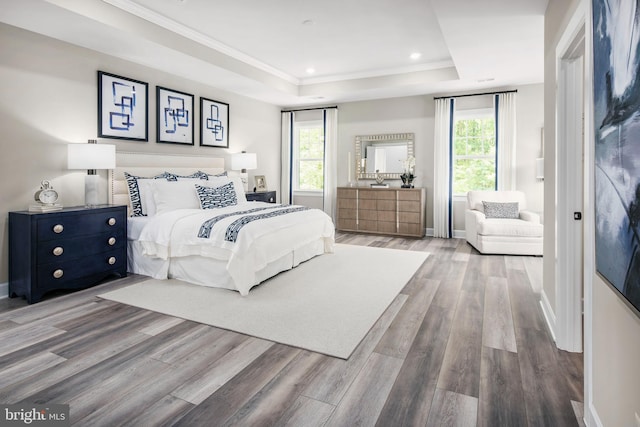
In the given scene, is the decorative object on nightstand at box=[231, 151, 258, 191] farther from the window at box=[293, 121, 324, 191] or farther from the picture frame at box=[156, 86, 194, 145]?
the window at box=[293, 121, 324, 191]

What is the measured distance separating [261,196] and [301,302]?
11.0 feet

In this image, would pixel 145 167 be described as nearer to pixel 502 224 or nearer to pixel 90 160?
pixel 90 160

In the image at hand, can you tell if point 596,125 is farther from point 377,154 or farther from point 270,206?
point 377,154

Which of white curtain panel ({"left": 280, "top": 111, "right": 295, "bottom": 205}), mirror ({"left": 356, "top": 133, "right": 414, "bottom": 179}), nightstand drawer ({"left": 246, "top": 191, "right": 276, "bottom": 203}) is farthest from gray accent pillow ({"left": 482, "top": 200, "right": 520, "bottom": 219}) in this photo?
white curtain panel ({"left": 280, "top": 111, "right": 295, "bottom": 205})

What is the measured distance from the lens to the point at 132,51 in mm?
4184

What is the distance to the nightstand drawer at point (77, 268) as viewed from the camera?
3277 millimetres

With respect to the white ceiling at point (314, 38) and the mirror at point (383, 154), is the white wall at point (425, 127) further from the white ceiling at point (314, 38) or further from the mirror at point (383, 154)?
the white ceiling at point (314, 38)

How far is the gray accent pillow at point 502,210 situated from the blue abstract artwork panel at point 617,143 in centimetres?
438

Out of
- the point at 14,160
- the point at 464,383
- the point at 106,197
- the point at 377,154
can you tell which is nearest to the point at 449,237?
the point at 377,154

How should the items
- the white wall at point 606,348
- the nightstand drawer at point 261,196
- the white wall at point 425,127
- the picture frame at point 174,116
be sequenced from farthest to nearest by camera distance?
1. the nightstand drawer at point 261,196
2. the white wall at point 425,127
3. the picture frame at point 174,116
4. the white wall at point 606,348

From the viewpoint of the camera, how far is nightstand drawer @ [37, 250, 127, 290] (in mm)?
3277

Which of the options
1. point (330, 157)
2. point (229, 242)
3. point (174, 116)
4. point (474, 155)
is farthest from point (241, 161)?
point (474, 155)
